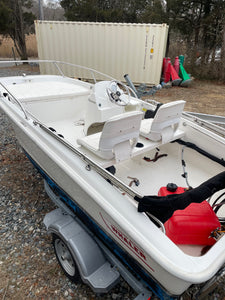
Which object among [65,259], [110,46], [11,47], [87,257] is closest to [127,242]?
[87,257]

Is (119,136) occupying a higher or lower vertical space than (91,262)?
higher

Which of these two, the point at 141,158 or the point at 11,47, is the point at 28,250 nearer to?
the point at 141,158

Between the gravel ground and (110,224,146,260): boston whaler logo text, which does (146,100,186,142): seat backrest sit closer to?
(110,224,146,260): boston whaler logo text

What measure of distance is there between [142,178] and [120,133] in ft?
2.59

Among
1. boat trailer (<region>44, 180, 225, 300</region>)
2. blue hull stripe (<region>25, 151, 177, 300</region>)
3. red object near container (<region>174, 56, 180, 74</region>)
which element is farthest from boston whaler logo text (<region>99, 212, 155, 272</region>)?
red object near container (<region>174, 56, 180, 74</region>)

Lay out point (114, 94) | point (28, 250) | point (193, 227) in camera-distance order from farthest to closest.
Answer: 1. point (114, 94)
2. point (28, 250)
3. point (193, 227)

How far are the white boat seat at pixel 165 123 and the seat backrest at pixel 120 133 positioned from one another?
383 millimetres

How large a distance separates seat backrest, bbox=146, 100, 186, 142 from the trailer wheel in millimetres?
1422

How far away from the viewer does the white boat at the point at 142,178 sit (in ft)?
4.29

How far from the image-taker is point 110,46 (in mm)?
8312

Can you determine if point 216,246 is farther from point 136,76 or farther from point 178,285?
point 136,76

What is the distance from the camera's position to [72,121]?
3773 mm

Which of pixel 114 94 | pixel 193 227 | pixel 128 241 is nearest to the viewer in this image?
pixel 128 241

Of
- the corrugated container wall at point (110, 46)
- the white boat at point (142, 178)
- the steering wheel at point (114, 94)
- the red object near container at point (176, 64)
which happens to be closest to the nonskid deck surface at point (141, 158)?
the white boat at point (142, 178)
